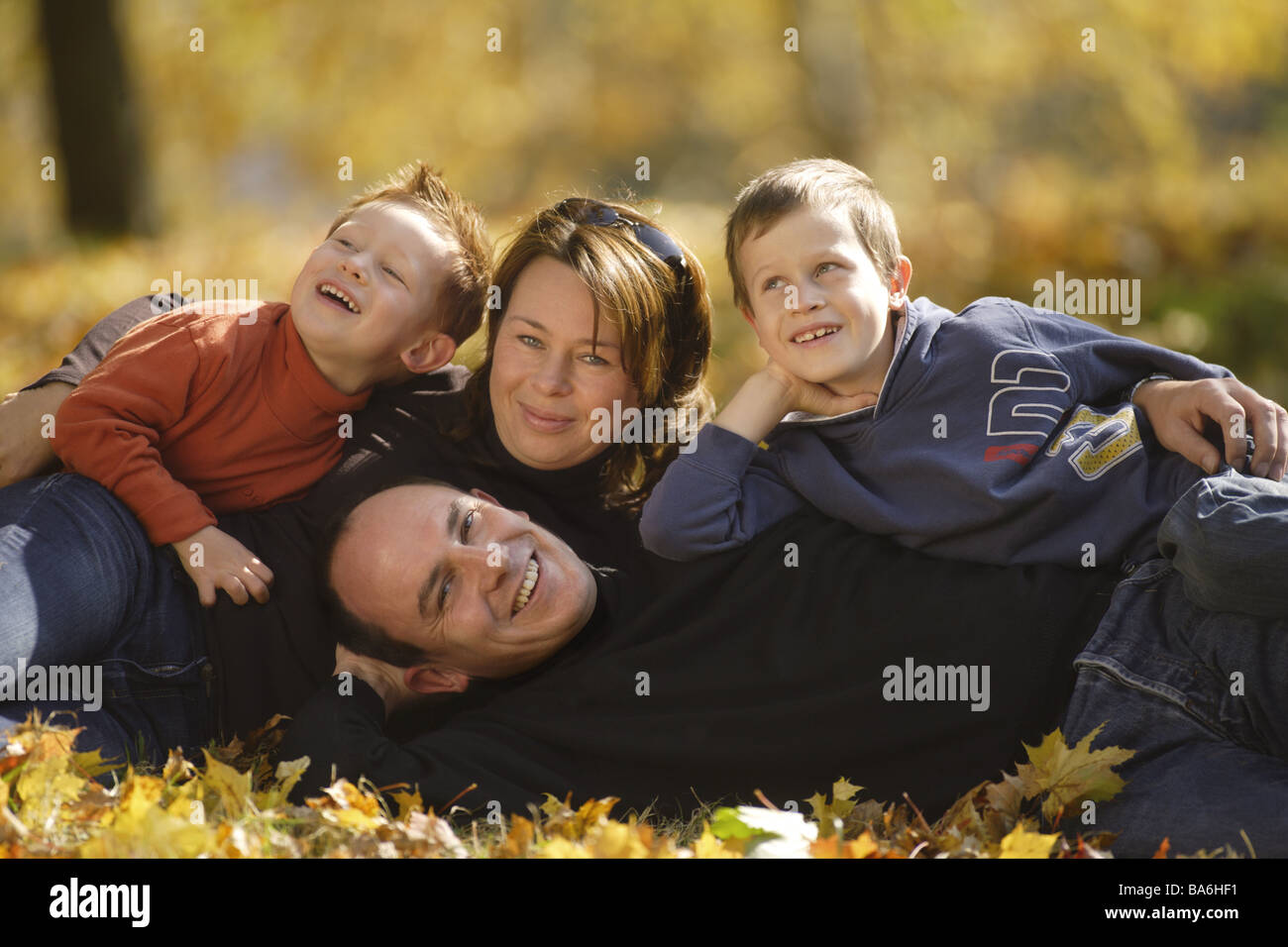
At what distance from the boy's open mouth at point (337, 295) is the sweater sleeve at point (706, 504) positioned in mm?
1043

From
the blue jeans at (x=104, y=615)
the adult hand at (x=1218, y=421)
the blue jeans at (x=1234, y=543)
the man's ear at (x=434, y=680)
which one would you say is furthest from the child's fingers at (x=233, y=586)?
the adult hand at (x=1218, y=421)

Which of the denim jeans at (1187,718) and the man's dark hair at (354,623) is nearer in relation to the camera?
the denim jeans at (1187,718)

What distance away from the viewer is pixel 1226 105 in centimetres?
1948

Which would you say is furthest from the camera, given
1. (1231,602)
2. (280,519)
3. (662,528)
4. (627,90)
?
(627,90)

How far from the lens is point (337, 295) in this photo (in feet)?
10.9

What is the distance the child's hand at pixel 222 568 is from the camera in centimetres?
301

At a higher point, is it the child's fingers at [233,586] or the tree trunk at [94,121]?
the tree trunk at [94,121]

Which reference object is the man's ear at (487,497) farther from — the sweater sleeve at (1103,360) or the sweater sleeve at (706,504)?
the sweater sleeve at (1103,360)

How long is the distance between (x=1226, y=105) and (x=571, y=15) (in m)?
11.5

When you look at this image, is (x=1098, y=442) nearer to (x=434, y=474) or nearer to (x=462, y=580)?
(x=462, y=580)

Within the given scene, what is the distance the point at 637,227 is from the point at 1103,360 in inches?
53.8
